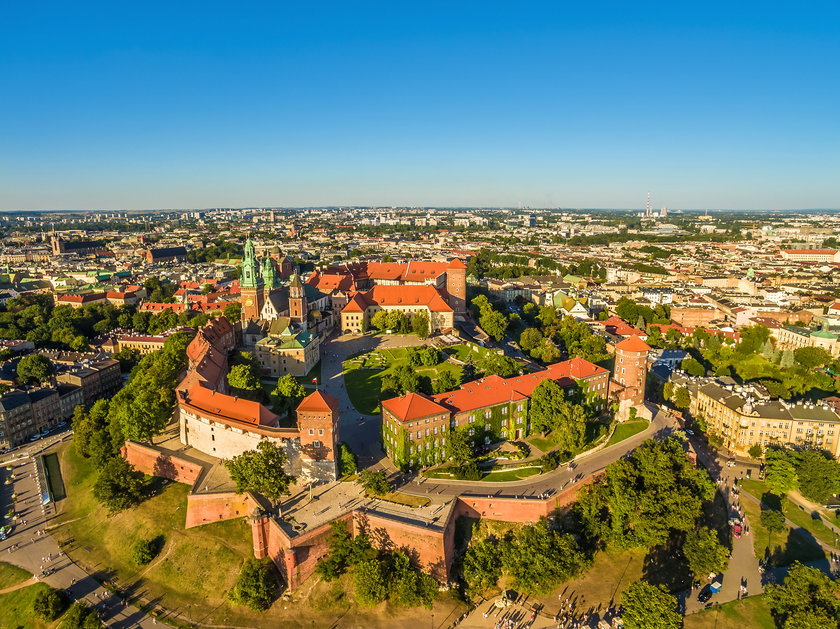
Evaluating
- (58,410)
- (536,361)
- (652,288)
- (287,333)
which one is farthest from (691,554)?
(652,288)

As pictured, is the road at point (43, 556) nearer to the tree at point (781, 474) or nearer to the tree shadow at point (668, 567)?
the tree shadow at point (668, 567)

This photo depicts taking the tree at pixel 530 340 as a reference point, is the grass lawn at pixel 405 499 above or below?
below

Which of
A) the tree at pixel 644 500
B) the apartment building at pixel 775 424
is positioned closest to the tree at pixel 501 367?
the tree at pixel 644 500

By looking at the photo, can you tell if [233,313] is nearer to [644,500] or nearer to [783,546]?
[644,500]

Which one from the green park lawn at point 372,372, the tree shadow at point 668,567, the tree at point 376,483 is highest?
the green park lawn at point 372,372

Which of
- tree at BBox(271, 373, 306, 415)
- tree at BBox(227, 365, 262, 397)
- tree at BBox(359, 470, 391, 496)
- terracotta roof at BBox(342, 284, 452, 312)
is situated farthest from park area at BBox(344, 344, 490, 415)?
tree at BBox(359, 470, 391, 496)

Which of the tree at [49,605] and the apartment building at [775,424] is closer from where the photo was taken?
the tree at [49,605]

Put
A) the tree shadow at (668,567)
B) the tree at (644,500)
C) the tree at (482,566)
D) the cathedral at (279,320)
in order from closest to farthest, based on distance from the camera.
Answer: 1. the tree at (482,566)
2. the tree shadow at (668,567)
3. the tree at (644,500)
4. the cathedral at (279,320)

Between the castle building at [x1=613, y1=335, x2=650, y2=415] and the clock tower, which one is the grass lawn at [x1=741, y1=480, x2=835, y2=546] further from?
the clock tower
